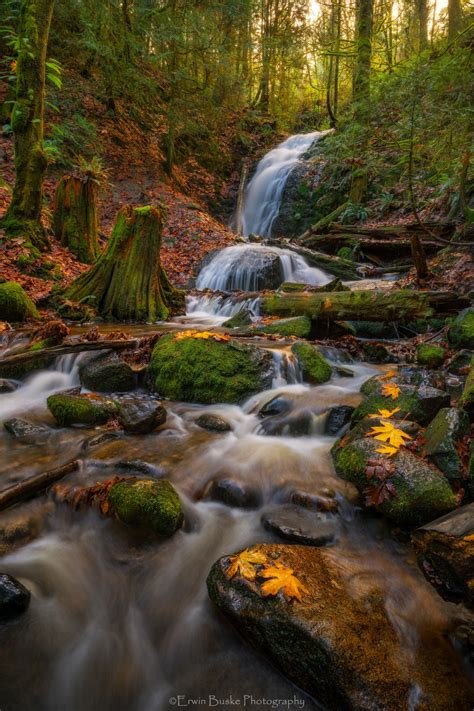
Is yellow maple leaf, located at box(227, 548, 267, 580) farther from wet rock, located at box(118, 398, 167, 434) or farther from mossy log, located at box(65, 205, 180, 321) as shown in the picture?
mossy log, located at box(65, 205, 180, 321)

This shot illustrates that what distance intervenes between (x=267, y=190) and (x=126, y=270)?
1356cm

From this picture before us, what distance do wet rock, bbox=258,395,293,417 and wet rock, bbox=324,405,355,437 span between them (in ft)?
1.74

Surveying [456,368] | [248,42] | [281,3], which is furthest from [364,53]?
[281,3]

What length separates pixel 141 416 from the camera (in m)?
4.29

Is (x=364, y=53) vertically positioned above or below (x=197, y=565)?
above

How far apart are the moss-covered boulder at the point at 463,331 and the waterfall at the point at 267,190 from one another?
13092 mm

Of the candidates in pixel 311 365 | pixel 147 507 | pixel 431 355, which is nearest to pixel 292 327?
pixel 311 365

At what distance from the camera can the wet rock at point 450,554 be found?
6.98 ft

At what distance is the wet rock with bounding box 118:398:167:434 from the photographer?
424 cm

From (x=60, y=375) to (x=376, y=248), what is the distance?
940 centimetres

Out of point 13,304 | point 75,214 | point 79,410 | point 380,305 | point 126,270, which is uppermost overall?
point 75,214

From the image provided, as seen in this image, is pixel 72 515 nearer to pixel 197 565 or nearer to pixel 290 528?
pixel 197 565

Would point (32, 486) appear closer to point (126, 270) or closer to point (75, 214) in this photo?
point (126, 270)

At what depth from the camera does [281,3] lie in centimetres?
2405
